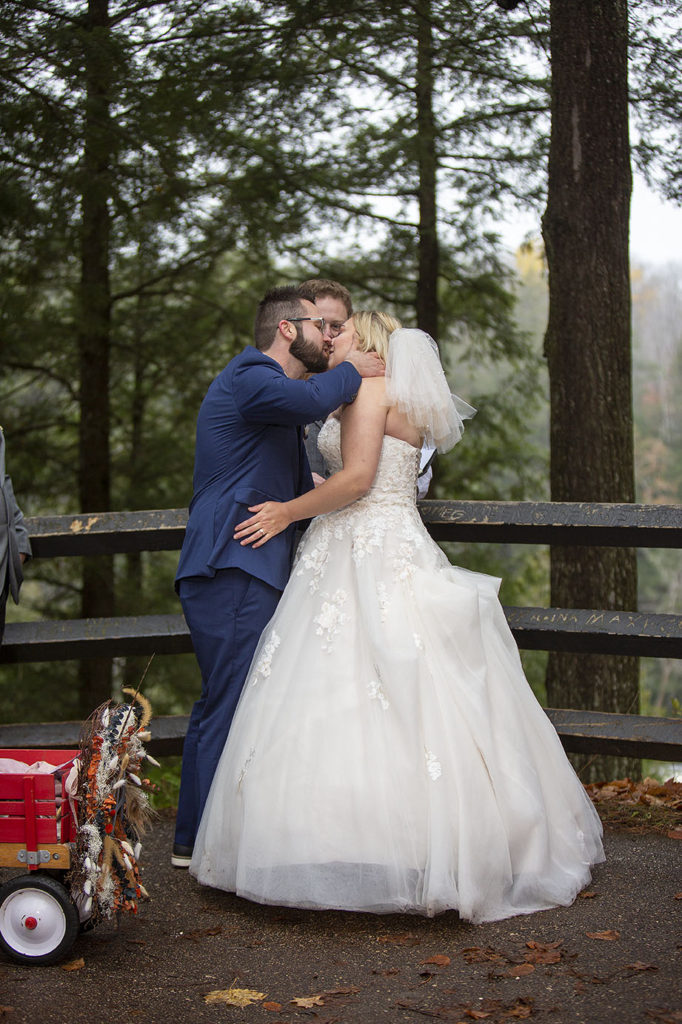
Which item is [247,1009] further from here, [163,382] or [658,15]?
[163,382]

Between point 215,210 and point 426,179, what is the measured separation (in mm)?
1946

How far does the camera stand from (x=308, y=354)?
438 cm

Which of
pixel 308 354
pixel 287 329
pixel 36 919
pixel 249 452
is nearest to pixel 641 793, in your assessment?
pixel 249 452

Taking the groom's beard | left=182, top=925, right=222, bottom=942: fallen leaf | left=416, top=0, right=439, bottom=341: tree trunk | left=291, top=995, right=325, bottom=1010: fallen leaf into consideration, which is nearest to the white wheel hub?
left=182, top=925, right=222, bottom=942: fallen leaf

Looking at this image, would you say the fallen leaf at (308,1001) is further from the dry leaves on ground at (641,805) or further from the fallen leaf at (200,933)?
the dry leaves on ground at (641,805)

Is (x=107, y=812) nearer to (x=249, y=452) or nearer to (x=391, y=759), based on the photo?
(x=391, y=759)

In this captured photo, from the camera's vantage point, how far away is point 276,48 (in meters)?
8.09

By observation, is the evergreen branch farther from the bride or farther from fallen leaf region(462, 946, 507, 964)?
fallen leaf region(462, 946, 507, 964)

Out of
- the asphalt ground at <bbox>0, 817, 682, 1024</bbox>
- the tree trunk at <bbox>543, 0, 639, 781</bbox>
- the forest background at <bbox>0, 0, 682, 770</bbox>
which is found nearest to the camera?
the asphalt ground at <bbox>0, 817, 682, 1024</bbox>

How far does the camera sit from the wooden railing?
480 centimetres

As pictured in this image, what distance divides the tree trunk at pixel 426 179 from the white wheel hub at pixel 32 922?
6.44 meters

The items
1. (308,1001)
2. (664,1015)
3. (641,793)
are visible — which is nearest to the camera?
(664,1015)

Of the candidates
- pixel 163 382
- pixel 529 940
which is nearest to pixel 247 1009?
pixel 529 940

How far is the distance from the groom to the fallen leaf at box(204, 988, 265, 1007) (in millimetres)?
1029
